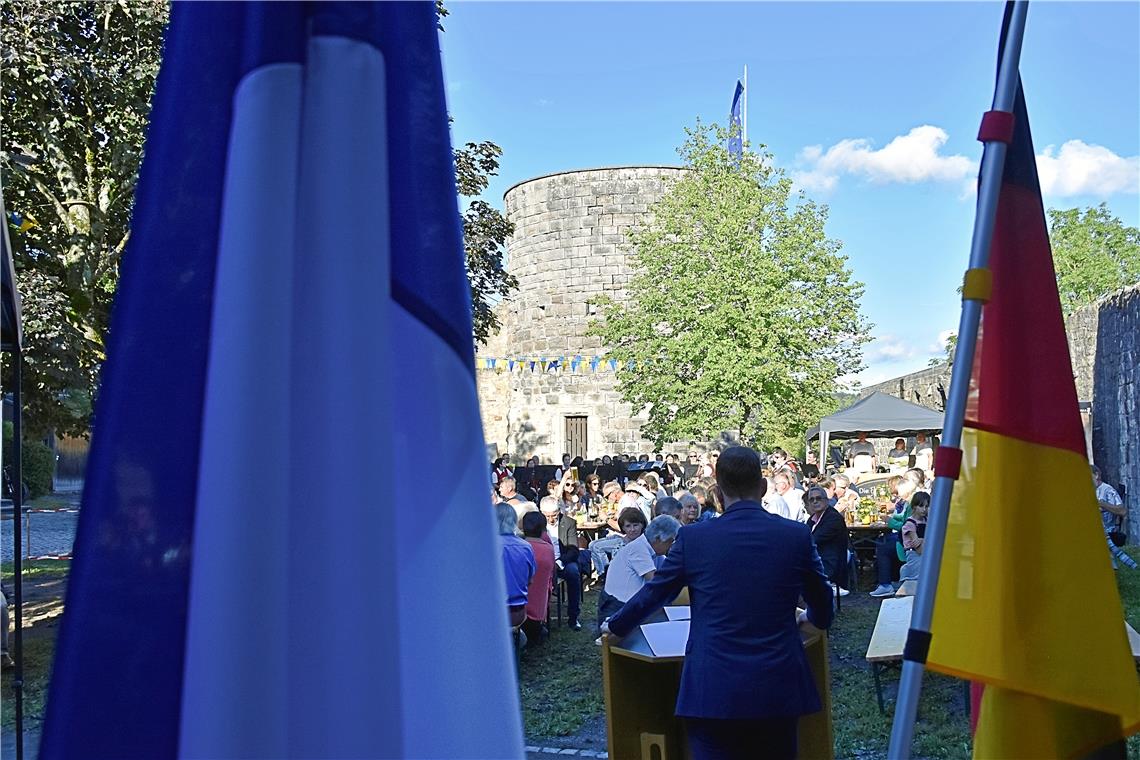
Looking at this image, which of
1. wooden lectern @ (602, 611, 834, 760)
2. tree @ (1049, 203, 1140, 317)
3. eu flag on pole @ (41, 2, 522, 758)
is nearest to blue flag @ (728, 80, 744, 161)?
tree @ (1049, 203, 1140, 317)

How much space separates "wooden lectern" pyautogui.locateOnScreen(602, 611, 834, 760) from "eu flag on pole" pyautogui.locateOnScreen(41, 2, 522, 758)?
3188 millimetres

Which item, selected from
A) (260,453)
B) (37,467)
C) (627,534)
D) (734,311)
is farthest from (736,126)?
(260,453)

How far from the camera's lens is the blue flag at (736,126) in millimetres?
25547

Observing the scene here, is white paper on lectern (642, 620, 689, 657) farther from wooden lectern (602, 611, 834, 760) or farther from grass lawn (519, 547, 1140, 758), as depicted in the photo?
grass lawn (519, 547, 1140, 758)

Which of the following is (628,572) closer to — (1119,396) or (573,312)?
(1119,396)

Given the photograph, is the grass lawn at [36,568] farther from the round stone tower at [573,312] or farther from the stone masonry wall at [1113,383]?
the round stone tower at [573,312]

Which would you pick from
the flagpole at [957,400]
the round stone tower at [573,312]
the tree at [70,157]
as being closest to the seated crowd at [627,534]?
the flagpole at [957,400]

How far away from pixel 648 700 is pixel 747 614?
1.56 m

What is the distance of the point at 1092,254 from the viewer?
140 ft

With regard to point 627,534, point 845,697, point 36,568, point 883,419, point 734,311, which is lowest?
point 845,697

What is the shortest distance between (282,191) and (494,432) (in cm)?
3440

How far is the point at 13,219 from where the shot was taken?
10.9 m

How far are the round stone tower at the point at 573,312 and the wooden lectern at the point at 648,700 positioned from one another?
28512 mm

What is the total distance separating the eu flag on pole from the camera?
1207mm
